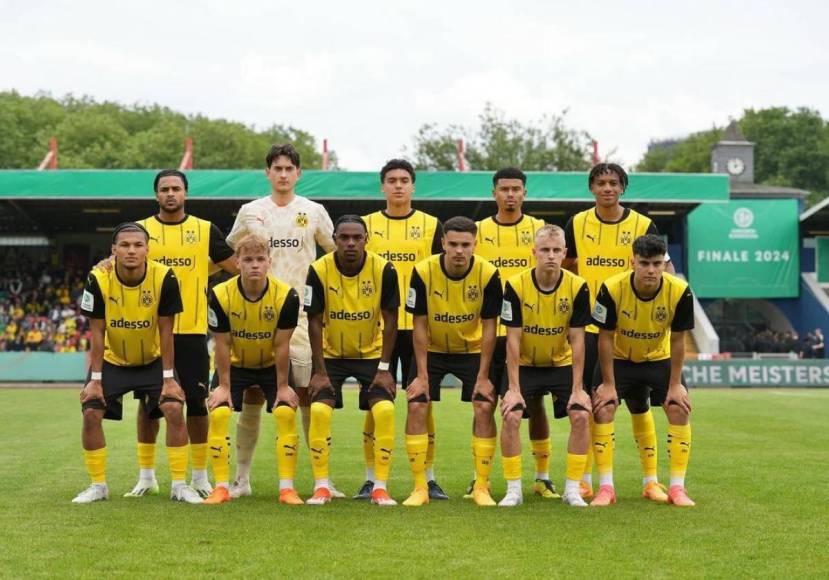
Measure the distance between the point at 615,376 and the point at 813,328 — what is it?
1241 inches

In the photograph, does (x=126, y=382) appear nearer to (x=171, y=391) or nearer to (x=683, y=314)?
(x=171, y=391)

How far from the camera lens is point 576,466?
7.43m

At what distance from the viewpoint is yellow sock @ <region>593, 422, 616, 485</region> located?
7609mm

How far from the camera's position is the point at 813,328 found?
36781mm

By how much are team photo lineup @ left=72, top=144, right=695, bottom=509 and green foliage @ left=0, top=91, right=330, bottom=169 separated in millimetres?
61371

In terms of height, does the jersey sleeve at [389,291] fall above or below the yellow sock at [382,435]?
above

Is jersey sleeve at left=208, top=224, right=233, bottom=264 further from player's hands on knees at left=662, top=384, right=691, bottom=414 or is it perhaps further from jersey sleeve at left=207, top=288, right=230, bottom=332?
player's hands on knees at left=662, top=384, right=691, bottom=414

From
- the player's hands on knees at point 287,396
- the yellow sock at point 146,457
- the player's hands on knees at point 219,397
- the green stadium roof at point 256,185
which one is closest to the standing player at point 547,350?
the player's hands on knees at point 287,396

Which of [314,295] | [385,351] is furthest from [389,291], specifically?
[314,295]

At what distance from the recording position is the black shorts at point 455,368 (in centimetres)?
788

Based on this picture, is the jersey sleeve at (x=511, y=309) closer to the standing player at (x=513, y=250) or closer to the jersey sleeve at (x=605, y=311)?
the standing player at (x=513, y=250)

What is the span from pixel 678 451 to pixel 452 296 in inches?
79.2

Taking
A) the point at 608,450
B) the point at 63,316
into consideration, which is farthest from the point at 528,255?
the point at 63,316

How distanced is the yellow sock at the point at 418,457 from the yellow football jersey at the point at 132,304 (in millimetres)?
1978
